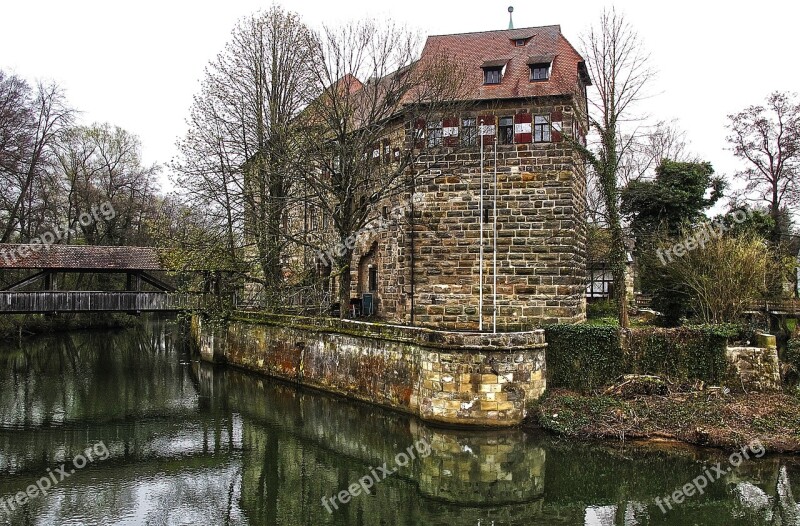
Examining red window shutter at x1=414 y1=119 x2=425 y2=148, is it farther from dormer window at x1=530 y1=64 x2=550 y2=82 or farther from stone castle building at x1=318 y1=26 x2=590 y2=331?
dormer window at x1=530 y1=64 x2=550 y2=82

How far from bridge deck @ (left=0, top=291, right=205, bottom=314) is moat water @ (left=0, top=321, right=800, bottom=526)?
212 inches

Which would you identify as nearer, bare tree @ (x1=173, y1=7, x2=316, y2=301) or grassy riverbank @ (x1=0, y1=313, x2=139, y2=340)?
bare tree @ (x1=173, y1=7, x2=316, y2=301)

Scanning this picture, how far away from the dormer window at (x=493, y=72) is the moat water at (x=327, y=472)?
31.9 feet

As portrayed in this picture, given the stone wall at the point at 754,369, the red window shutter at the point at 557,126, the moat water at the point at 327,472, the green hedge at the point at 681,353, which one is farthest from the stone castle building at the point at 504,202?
the moat water at the point at 327,472

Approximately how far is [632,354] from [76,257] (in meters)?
18.8

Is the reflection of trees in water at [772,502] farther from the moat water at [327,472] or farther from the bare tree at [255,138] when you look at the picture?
the bare tree at [255,138]

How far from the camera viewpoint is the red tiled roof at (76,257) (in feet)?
69.9

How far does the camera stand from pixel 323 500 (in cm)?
998

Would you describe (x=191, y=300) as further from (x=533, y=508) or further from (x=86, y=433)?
(x=533, y=508)

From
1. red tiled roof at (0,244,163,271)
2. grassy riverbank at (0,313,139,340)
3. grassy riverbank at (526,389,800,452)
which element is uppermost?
red tiled roof at (0,244,163,271)

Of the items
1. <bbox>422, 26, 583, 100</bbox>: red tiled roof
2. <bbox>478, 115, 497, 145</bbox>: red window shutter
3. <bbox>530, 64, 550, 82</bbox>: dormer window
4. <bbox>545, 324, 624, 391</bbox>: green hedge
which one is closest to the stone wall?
<bbox>545, 324, 624, 391</bbox>: green hedge

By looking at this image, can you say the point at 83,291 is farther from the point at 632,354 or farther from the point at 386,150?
the point at 632,354

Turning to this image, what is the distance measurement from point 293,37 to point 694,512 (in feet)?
57.7

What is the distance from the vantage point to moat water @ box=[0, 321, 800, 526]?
366 inches
